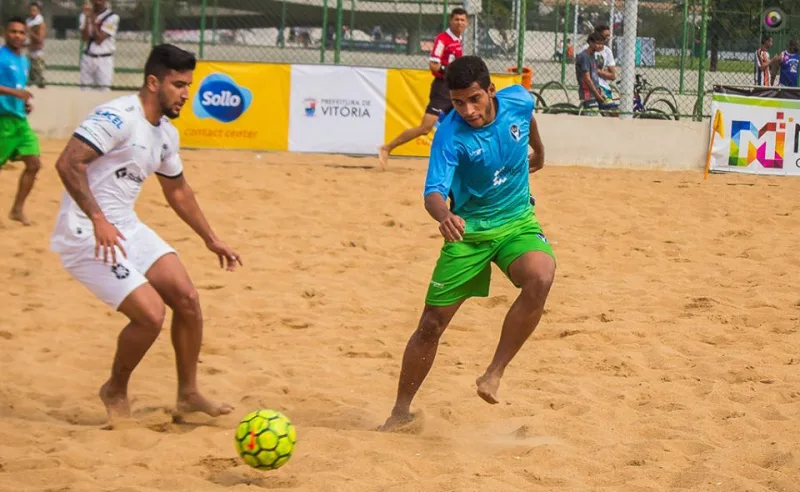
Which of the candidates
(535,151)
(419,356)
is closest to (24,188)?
(535,151)

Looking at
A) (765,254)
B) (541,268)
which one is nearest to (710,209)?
(765,254)

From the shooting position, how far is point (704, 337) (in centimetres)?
716

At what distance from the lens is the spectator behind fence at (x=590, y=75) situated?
612 inches

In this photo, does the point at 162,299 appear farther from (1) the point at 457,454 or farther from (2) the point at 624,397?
(2) the point at 624,397

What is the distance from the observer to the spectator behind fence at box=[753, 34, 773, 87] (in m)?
16.1

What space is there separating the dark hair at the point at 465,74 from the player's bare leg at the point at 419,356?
1032mm

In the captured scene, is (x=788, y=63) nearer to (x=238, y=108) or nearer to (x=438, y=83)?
(x=438, y=83)

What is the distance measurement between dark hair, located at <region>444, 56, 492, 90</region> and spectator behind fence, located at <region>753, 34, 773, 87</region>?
11.9 meters

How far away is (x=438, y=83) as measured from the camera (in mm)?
12594

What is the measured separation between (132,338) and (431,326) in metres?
1.39

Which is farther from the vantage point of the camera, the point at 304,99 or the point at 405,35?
the point at 405,35

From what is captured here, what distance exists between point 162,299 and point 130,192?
1.72ft

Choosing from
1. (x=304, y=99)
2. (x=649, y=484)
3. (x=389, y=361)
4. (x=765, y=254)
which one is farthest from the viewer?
(x=304, y=99)

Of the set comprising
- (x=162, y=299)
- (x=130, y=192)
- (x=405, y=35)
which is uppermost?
(x=405, y=35)
